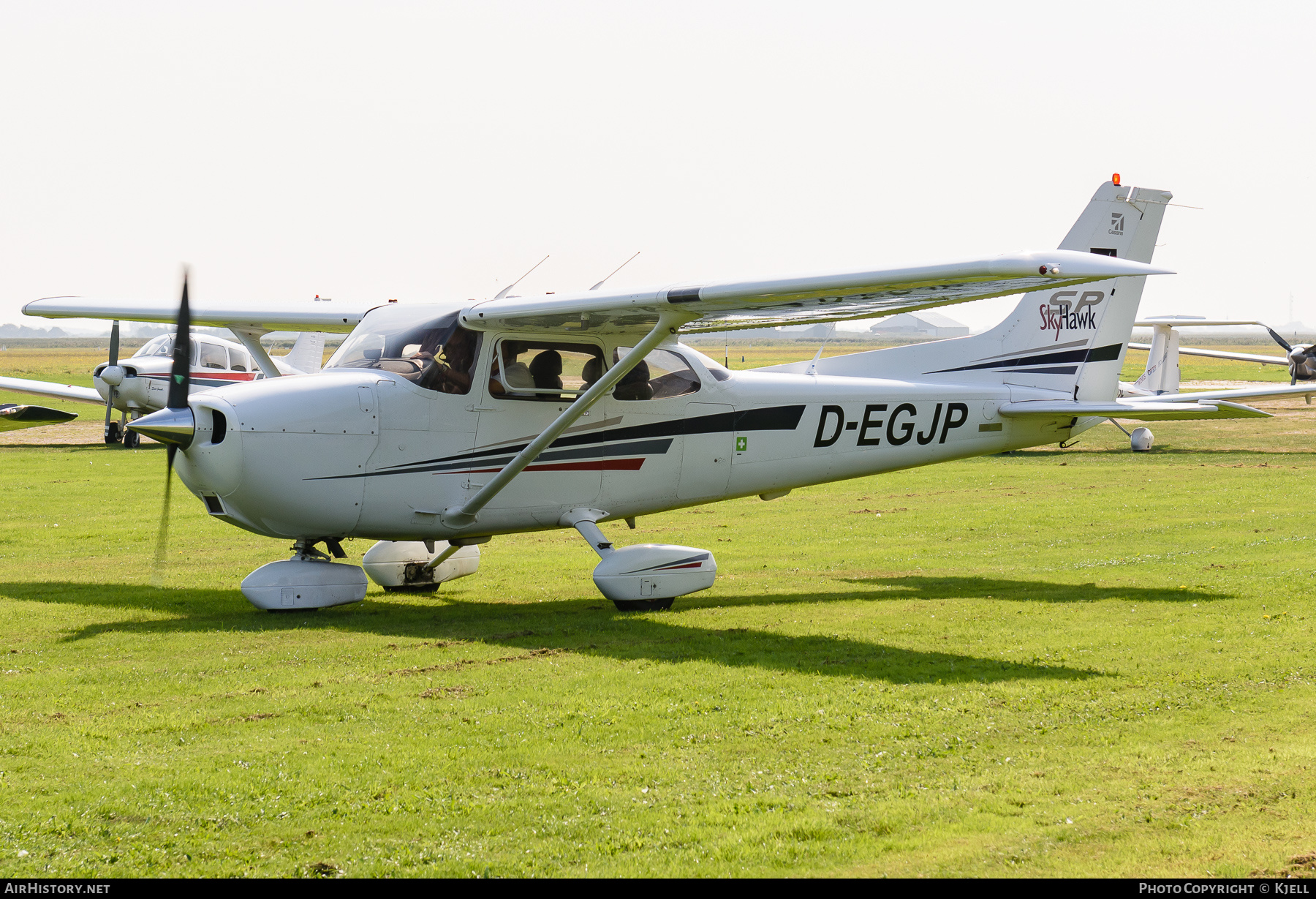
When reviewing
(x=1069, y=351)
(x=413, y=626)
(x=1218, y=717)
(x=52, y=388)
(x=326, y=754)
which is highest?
(x=1069, y=351)

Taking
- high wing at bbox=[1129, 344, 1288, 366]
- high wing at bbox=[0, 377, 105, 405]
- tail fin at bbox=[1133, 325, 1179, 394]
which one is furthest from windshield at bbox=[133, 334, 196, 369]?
high wing at bbox=[1129, 344, 1288, 366]

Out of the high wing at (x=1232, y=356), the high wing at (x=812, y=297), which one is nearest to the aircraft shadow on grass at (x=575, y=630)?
the high wing at (x=812, y=297)

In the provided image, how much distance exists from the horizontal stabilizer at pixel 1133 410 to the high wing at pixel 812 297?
332 cm

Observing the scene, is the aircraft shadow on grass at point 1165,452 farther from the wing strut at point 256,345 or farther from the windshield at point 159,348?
the windshield at point 159,348

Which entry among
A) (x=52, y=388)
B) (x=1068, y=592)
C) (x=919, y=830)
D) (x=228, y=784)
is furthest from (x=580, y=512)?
(x=52, y=388)

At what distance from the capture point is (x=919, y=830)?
5004mm

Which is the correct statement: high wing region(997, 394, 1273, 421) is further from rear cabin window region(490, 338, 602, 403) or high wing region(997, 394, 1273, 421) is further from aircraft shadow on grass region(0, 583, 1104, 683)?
rear cabin window region(490, 338, 602, 403)

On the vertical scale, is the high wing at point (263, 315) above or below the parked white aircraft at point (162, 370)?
above

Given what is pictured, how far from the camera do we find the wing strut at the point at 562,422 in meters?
10.0

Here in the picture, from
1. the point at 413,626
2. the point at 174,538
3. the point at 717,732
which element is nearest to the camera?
the point at 717,732

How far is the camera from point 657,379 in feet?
38.4

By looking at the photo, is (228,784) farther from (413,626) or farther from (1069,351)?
(1069,351)

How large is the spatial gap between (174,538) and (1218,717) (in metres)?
13.4

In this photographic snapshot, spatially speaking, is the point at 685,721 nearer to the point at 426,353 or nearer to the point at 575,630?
the point at 575,630
